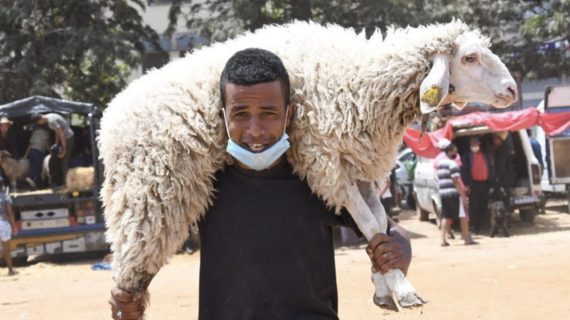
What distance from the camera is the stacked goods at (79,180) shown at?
1502cm

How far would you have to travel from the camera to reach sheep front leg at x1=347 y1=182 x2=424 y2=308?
9.70ft

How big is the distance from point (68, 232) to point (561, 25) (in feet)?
49.3

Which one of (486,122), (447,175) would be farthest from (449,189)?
(486,122)

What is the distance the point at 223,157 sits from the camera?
314cm

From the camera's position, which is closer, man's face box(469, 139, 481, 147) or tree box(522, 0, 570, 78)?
man's face box(469, 139, 481, 147)

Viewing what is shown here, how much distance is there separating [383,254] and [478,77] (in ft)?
2.47

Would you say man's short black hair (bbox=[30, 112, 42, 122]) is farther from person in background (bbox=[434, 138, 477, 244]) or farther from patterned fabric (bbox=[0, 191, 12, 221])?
person in background (bbox=[434, 138, 477, 244])

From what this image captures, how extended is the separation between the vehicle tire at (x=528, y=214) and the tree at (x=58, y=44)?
9.54m

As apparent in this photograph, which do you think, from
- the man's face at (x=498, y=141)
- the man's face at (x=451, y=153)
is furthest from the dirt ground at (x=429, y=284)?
the man's face at (x=498, y=141)

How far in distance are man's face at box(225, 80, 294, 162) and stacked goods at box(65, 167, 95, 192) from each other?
12.5 m

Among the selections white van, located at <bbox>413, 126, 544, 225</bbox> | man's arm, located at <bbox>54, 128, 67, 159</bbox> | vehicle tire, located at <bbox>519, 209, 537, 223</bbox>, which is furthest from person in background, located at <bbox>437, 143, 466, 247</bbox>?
man's arm, located at <bbox>54, 128, 67, 159</bbox>

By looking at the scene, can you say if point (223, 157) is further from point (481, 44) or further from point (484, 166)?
point (484, 166)

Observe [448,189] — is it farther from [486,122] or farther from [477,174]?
[486,122]

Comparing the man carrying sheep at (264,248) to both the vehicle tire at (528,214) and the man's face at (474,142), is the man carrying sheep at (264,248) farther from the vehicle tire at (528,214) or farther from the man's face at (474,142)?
the vehicle tire at (528,214)
